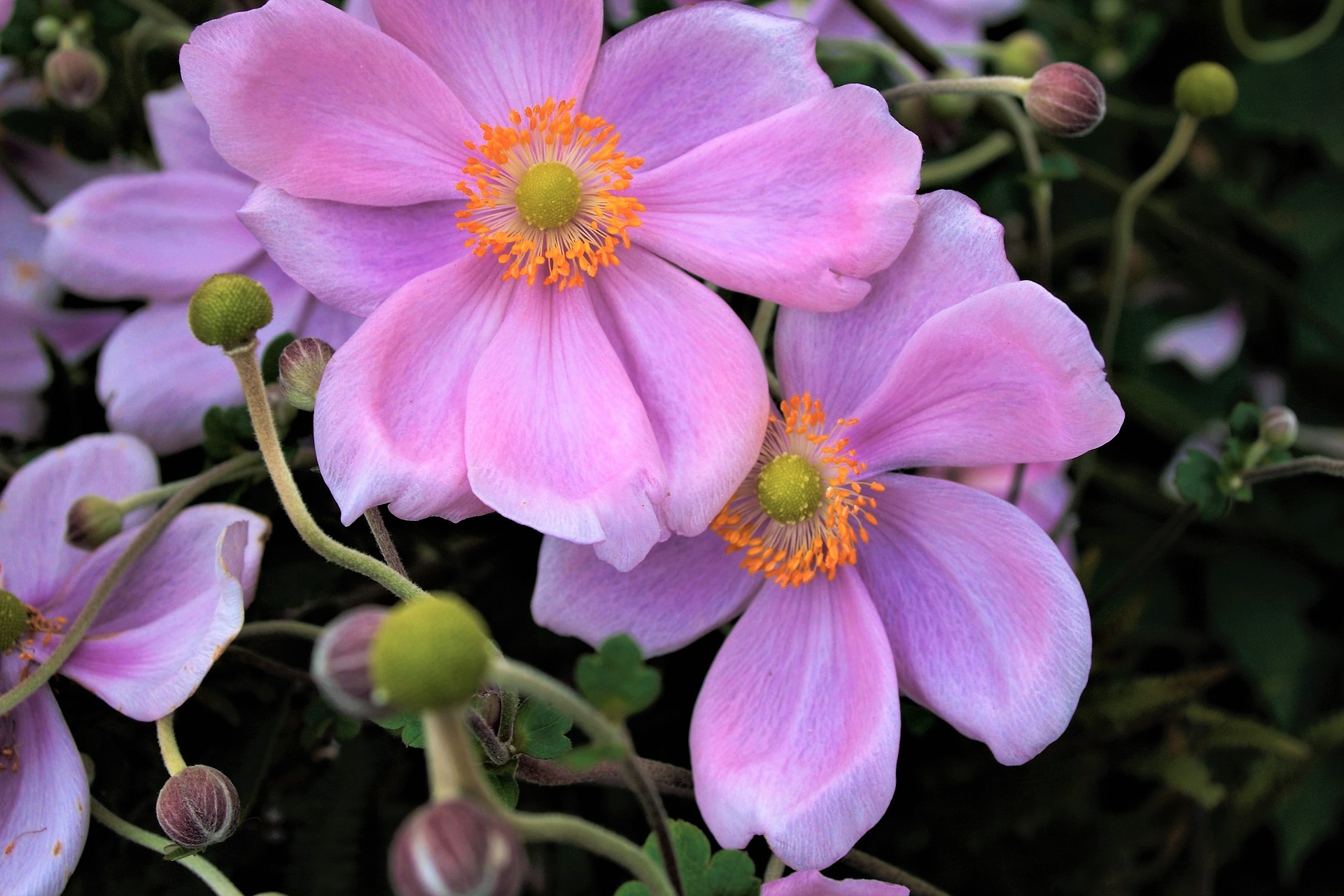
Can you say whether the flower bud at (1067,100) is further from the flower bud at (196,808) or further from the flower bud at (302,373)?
the flower bud at (196,808)

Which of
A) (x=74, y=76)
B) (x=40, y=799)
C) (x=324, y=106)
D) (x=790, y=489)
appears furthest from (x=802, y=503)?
(x=74, y=76)

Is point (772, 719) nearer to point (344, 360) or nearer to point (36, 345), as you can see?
point (344, 360)

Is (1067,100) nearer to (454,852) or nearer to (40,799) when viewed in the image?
(454,852)

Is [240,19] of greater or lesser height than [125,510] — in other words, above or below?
above

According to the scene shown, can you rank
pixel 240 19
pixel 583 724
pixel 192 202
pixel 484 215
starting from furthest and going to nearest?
pixel 192 202, pixel 484 215, pixel 240 19, pixel 583 724

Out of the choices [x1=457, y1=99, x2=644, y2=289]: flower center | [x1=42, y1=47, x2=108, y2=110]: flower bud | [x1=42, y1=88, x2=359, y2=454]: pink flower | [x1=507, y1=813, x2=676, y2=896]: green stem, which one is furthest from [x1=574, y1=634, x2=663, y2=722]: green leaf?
[x1=42, y1=47, x2=108, y2=110]: flower bud

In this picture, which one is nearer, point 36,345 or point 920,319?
point 920,319

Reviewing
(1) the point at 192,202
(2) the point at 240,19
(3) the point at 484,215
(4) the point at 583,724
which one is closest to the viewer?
(4) the point at 583,724

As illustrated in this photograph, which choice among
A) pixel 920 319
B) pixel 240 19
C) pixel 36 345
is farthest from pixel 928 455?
pixel 36 345
